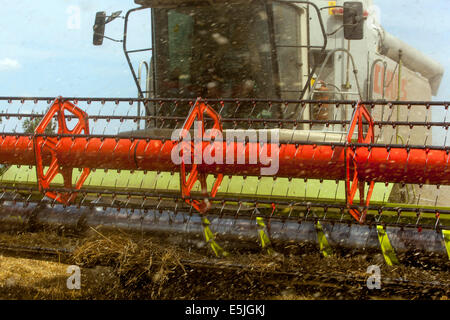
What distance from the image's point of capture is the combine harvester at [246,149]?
3.30m

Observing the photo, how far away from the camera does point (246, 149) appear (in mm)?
3361

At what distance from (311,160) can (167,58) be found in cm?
211

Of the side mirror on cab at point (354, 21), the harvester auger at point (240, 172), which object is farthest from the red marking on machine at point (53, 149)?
the side mirror on cab at point (354, 21)

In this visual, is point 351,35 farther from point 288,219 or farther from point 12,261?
point 12,261

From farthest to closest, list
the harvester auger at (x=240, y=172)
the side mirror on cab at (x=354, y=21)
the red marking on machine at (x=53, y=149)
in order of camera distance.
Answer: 1. the side mirror on cab at (x=354, y=21)
2. the red marking on machine at (x=53, y=149)
3. the harvester auger at (x=240, y=172)

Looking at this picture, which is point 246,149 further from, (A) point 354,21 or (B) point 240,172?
(A) point 354,21

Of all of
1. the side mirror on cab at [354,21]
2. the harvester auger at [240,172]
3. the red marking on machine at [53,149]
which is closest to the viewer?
the harvester auger at [240,172]

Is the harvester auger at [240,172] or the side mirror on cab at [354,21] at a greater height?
the side mirror on cab at [354,21]

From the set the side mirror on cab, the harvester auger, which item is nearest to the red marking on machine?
the harvester auger

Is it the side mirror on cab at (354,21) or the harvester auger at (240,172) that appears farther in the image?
the side mirror on cab at (354,21)

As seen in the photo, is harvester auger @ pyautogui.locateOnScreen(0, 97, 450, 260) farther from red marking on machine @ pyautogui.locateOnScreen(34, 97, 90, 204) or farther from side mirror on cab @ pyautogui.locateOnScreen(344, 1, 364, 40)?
side mirror on cab @ pyautogui.locateOnScreen(344, 1, 364, 40)

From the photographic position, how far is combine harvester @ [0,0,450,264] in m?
3.30

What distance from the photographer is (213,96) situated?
4.71 meters

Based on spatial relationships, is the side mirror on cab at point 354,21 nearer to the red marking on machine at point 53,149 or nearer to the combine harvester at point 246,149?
the combine harvester at point 246,149
